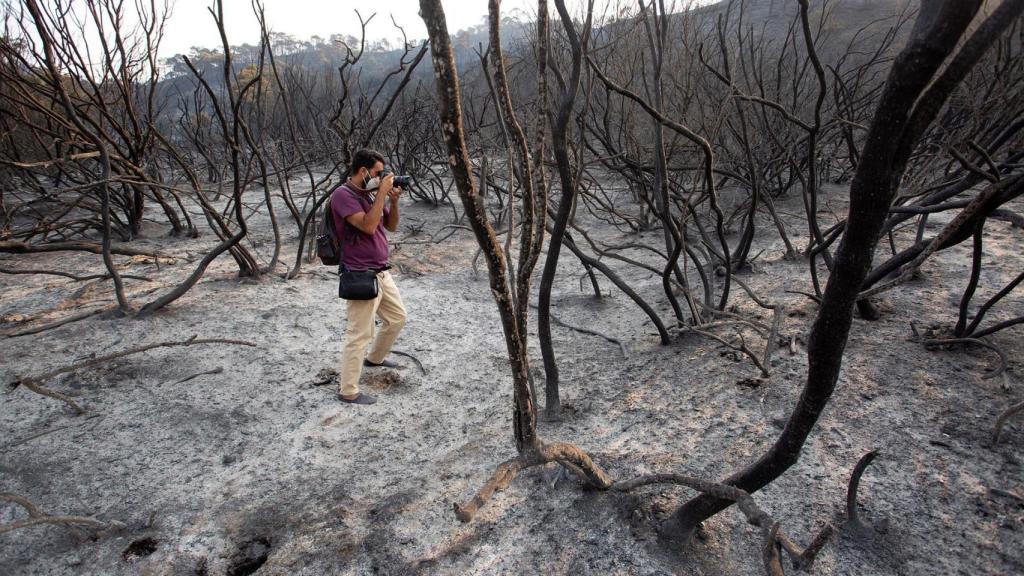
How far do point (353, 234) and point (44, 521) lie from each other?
1634mm

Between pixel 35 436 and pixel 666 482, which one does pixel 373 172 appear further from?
pixel 666 482

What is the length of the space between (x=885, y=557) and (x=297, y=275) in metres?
4.39

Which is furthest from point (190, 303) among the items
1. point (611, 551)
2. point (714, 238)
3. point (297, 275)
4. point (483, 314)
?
point (714, 238)

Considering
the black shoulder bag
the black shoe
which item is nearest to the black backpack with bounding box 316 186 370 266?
the black shoulder bag

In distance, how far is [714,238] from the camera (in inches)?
231

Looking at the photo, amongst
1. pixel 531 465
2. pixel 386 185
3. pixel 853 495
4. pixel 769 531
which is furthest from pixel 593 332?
pixel 769 531

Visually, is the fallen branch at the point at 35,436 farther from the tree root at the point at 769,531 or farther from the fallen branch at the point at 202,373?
the tree root at the point at 769,531

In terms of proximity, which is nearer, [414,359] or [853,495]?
[853,495]

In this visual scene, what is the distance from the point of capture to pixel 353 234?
8.98 feet

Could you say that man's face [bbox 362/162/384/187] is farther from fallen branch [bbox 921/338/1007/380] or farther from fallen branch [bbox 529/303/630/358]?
fallen branch [bbox 921/338/1007/380]

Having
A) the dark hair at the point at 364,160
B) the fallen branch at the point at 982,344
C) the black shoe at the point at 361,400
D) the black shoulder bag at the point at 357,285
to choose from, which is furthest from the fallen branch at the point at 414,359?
the fallen branch at the point at 982,344

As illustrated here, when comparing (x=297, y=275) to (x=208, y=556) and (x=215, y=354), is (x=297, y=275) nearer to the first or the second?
(x=215, y=354)

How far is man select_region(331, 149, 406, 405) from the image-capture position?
2.67m

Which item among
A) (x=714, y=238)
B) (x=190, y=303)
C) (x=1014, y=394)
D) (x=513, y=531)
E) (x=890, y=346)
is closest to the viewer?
(x=513, y=531)
